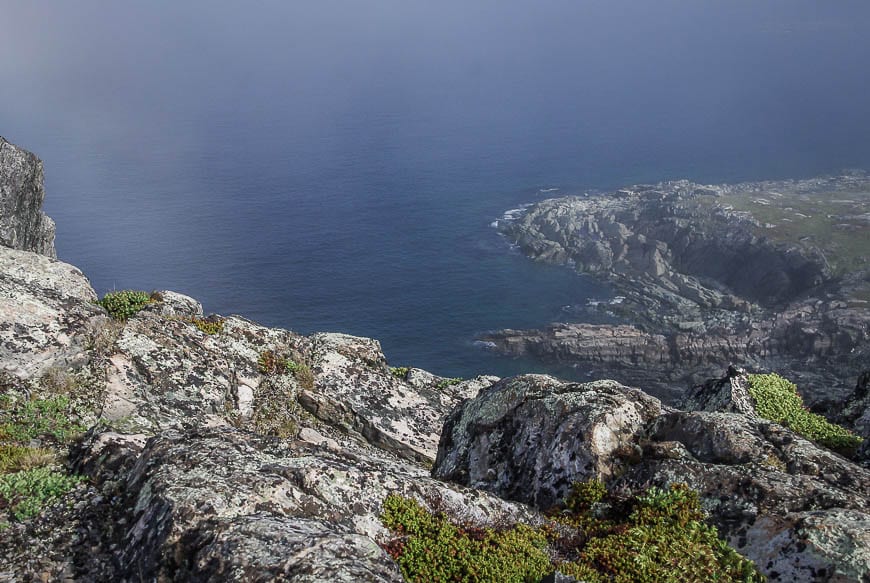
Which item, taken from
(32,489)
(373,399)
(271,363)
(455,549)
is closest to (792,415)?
(455,549)

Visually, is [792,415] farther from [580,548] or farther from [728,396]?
[580,548]

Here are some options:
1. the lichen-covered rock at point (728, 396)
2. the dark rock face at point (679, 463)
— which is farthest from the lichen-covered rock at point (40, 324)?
the lichen-covered rock at point (728, 396)

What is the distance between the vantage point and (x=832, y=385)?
113 meters

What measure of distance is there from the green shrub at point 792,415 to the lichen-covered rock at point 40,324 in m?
21.2

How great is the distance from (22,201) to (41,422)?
22.2m

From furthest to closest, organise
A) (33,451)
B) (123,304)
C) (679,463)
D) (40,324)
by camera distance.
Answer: (123,304) < (40,324) < (679,463) < (33,451)

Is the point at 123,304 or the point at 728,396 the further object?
the point at 123,304

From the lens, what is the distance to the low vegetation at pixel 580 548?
10.6 meters

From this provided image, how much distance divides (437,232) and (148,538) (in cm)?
17759

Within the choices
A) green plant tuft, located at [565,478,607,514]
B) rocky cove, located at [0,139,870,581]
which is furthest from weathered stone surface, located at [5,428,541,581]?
green plant tuft, located at [565,478,607,514]

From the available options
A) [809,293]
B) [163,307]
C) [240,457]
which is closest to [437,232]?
[809,293]

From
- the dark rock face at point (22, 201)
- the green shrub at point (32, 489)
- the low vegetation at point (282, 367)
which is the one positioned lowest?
the green shrub at point (32, 489)

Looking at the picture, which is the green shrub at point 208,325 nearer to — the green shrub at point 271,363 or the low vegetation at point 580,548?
the green shrub at point 271,363

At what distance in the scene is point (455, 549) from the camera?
10.8 meters
